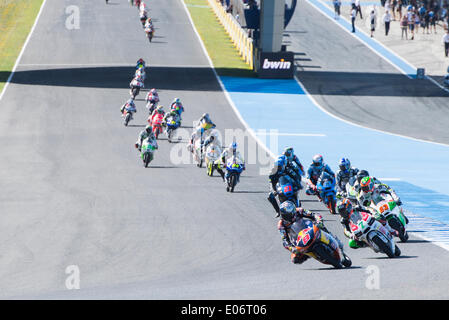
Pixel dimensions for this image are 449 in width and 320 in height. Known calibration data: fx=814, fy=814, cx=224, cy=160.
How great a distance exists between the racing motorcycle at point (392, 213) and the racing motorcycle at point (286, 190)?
2203 millimetres

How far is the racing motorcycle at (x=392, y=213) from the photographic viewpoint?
16.4 m

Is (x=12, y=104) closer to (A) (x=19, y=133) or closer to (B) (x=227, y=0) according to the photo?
(A) (x=19, y=133)

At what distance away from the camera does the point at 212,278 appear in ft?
45.1

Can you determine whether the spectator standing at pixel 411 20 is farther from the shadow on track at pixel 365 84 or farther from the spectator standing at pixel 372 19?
the shadow on track at pixel 365 84

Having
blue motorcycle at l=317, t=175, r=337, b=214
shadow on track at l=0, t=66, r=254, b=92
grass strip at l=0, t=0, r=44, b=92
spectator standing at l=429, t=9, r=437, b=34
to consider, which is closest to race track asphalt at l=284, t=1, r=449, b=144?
shadow on track at l=0, t=66, r=254, b=92

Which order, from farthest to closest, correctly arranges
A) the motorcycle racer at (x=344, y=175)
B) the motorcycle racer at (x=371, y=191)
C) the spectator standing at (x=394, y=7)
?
the spectator standing at (x=394, y=7) → the motorcycle racer at (x=344, y=175) → the motorcycle racer at (x=371, y=191)

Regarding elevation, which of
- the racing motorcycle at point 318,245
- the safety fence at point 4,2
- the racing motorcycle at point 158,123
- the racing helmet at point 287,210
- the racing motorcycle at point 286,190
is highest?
the racing helmet at point 287,210

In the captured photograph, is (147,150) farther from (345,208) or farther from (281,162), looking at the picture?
(345,208)

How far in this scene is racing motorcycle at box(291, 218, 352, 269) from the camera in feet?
43.8

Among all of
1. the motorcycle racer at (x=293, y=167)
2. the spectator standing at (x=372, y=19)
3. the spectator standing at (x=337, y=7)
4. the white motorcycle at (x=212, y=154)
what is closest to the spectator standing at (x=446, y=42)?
the spectator standing at (x=372, y=19)

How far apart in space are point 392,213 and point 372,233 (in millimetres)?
1992

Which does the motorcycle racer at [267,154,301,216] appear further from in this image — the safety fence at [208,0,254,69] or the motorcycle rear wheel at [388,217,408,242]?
the safety fence at [208,0,254,69]

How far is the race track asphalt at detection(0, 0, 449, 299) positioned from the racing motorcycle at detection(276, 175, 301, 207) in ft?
2.65
